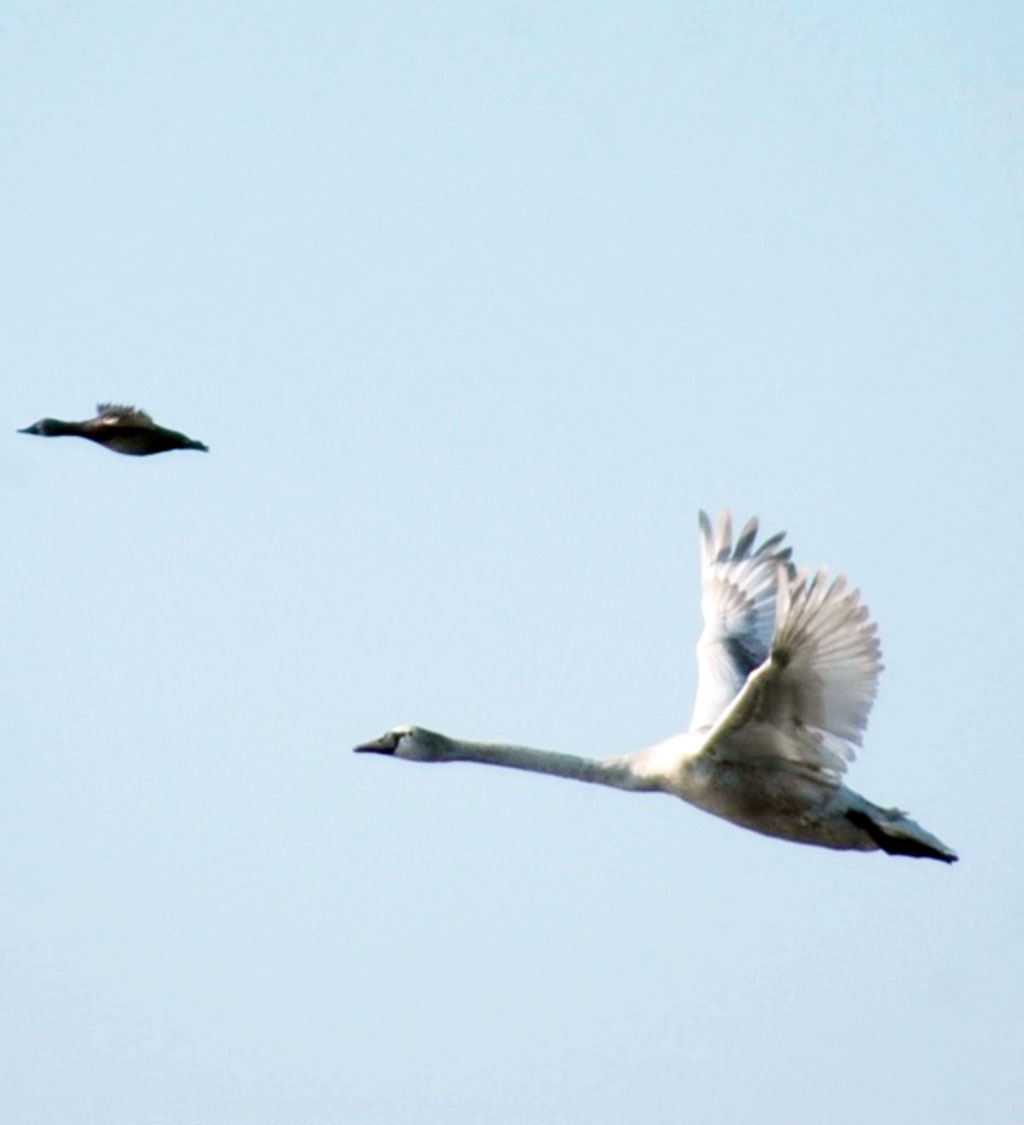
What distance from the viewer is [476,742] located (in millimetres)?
23797

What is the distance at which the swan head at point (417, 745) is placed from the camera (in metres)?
24.0

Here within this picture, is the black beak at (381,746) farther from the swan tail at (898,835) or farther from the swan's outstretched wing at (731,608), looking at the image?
the swan tail at (898,835)

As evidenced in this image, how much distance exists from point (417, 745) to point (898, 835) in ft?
13.0

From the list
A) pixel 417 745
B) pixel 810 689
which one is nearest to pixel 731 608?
pixel 417 745

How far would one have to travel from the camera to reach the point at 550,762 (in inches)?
911

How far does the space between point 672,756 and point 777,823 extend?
932 mm

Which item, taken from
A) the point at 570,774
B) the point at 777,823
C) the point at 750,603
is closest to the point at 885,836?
the point at 777,823

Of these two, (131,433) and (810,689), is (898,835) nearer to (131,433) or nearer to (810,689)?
(810,689)

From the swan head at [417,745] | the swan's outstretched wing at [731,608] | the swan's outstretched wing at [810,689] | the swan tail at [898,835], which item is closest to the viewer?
the swan's outstretched wing at [810,689]

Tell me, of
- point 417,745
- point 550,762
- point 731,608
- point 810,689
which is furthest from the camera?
point 731,608

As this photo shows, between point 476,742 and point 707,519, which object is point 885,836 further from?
point 707,519

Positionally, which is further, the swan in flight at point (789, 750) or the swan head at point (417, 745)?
the swan head at point (417, 745)

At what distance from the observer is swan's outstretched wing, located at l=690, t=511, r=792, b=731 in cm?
2511

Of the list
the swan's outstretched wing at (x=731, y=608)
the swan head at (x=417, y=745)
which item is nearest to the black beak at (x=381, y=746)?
the swan head at (x=417, y=745)
